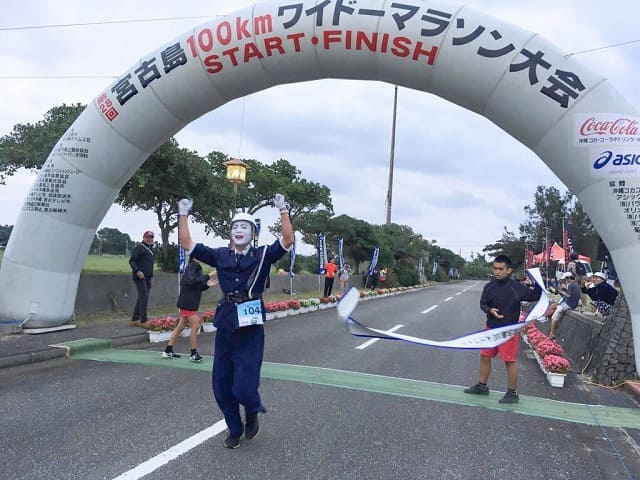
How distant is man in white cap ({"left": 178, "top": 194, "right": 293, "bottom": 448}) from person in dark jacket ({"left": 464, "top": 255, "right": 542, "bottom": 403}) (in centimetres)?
306

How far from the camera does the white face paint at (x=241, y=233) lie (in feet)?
Answer: 14.6

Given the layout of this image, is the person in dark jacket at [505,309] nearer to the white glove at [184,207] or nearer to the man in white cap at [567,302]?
the white glove at [184,207]

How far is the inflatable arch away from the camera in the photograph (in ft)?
23.1

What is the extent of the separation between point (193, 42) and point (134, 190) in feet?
27.1

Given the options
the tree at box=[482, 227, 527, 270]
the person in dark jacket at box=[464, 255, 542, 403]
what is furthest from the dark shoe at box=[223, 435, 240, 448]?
the tree at box=[482, 227, 527, 270]

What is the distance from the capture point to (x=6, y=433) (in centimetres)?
440

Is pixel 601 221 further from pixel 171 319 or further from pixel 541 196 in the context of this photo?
pixel 541 196

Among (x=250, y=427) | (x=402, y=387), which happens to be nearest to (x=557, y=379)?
(x=402, y=387)

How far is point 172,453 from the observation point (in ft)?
13.1

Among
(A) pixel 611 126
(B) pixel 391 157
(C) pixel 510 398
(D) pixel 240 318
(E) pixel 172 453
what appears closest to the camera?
(E) pixel 172 453

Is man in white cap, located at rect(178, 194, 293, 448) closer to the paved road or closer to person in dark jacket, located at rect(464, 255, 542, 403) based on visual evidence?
the paved road

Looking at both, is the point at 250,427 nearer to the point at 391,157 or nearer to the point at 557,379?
the point at 557,379

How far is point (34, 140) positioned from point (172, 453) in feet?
41.3

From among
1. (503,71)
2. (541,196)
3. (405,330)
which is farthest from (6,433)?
(541,196)
